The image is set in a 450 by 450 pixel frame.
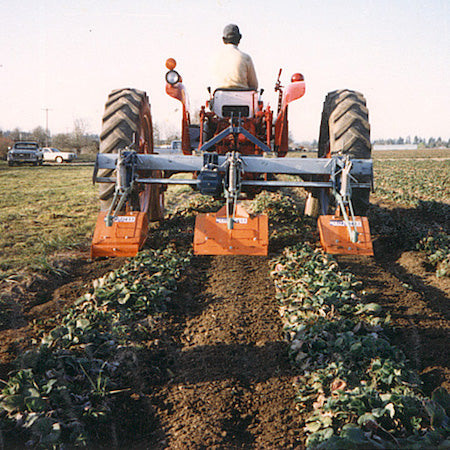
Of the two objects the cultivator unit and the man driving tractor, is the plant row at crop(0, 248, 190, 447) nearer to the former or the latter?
the cultivator unit

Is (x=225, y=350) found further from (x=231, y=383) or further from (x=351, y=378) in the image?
(x=351, y=378)

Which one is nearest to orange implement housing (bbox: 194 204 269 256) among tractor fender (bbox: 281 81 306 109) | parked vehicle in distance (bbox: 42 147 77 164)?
tractor fender (bbox: 281 81 306 109)

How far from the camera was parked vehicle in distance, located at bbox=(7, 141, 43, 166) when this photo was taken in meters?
27.0

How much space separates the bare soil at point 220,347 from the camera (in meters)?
2.51

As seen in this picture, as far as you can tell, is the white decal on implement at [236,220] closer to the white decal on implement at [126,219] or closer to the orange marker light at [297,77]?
the white decal on implement at [126,219]

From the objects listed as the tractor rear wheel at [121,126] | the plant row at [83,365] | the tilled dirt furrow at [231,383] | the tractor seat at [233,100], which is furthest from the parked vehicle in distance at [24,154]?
the tilled dirt furrow at [231,383]

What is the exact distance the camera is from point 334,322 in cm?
339

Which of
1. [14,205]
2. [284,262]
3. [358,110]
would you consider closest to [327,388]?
[284,262]

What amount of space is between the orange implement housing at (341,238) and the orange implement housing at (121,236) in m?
2.00

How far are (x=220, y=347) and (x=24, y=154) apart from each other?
2760 centimetres

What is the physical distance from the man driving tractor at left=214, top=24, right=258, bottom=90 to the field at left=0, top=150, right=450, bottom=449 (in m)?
2.52

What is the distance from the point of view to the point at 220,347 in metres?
3.30

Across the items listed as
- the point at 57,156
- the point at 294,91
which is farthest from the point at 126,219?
the point at 57,156

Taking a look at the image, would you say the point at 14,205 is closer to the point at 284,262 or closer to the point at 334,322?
the point at 284,262
